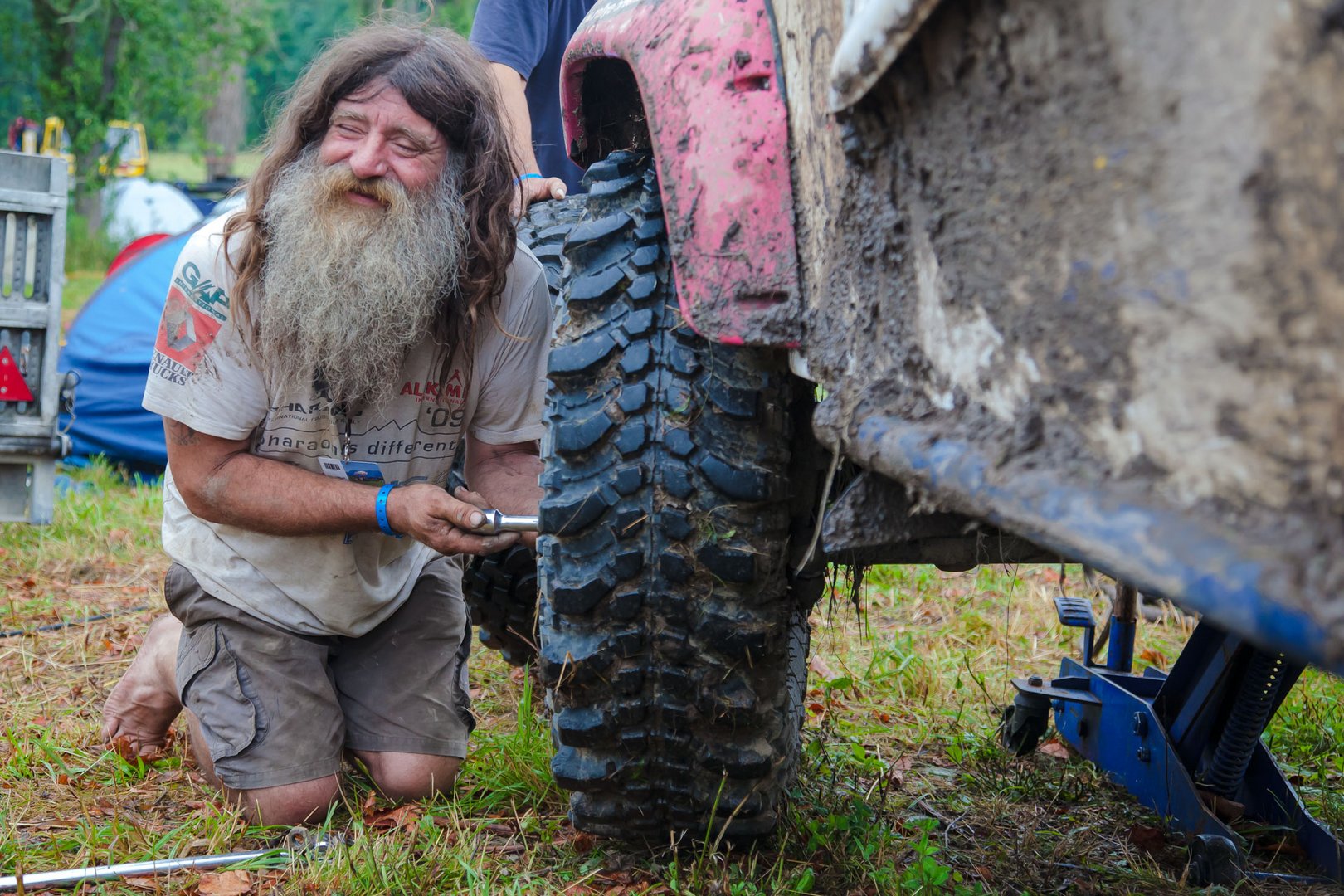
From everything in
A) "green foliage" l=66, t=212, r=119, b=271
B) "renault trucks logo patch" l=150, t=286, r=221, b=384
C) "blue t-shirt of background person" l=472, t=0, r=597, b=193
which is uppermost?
"green foliage" l=66, t=212, r=119, b=271

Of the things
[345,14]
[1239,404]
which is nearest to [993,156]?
[1239,404]

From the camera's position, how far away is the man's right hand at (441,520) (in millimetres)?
2146

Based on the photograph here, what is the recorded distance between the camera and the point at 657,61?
1.65 meters

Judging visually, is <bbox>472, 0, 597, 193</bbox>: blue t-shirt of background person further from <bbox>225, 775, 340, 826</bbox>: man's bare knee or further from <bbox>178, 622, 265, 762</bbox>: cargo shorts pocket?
<bbox>225, 775, 340, 826</bbox>: man's bare knee

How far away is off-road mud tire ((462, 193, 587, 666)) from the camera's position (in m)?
2.71

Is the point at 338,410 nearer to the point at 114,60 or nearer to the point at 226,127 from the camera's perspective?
the point at 114,60

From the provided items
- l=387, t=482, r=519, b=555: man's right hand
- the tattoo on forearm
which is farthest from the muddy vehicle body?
the tattoo on forearm

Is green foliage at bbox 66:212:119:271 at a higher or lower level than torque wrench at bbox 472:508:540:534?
higher

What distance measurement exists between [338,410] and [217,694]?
639 mm

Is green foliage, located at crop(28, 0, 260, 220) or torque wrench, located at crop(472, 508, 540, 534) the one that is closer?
torque wrench, located at crop(472, 508, 540, 534)

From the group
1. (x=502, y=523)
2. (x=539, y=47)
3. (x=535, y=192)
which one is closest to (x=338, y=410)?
(x=502, y=523)

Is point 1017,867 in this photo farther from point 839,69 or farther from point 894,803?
point 839,69

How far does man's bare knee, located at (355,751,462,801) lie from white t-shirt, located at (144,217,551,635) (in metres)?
0.31

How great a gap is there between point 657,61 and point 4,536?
374cm
